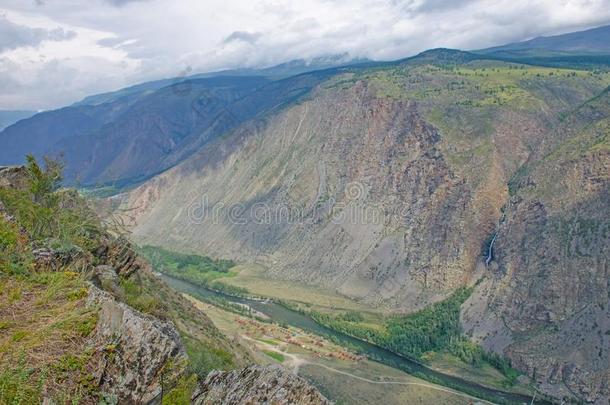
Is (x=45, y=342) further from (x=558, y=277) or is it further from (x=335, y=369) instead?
(x=558, y=277)

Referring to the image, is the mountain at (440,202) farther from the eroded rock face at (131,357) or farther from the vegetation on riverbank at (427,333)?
the eroded rock face at (131,357)

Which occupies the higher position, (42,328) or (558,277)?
(42,328)

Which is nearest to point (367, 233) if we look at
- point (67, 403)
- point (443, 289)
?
point (443, 289)

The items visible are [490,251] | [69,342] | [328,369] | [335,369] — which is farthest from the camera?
[490,251]

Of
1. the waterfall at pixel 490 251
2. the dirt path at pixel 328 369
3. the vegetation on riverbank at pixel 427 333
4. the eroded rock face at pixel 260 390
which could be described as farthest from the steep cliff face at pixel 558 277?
the eroded rock face at pixel 260 390

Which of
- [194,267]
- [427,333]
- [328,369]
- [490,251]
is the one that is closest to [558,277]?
[490,251]

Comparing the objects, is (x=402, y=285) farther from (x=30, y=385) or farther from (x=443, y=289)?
(x=30, y=385)
